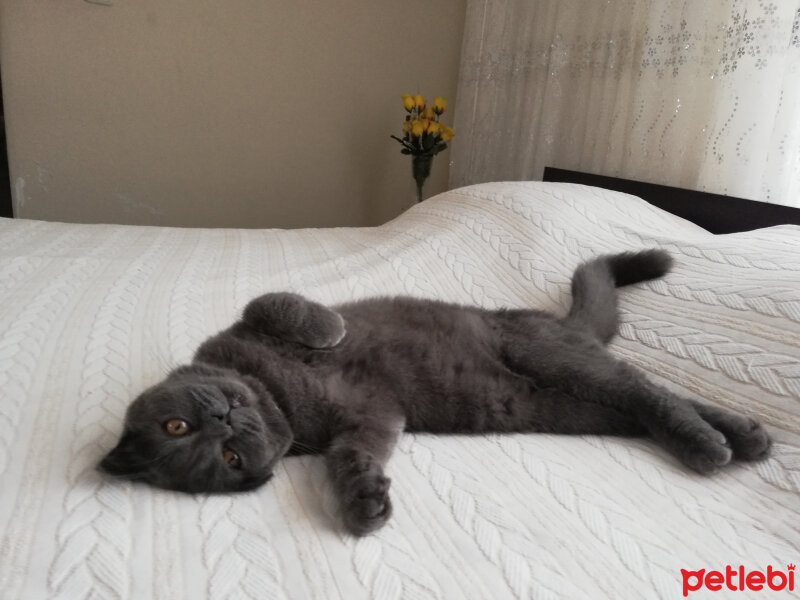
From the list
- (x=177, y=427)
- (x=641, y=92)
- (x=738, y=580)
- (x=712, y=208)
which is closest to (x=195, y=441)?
(x=177, y=427)

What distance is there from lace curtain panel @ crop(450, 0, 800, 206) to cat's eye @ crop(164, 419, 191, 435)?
1516 mm

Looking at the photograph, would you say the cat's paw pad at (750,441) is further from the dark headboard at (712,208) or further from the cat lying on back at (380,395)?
the dark headboard at (712,208)

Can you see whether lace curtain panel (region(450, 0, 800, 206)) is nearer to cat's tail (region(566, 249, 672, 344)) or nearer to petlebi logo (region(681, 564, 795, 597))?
cat's tail (region(566, 249, 672, 344))

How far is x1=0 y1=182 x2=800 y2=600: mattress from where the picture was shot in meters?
0.65

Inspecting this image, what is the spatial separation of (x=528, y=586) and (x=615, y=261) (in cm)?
82

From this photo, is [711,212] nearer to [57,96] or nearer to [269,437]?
[269,437]

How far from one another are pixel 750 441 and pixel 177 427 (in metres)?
0.84

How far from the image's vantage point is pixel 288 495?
79 centimetres

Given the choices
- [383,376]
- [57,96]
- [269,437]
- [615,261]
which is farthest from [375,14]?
[269,437]

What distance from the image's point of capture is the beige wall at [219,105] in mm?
2527

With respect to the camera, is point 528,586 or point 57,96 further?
point 57,96

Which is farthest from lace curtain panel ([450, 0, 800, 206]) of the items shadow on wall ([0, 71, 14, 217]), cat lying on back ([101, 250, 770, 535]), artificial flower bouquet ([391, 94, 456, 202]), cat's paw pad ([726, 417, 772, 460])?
shadow on wall ([0, 71, 14, 217])

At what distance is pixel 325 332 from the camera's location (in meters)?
1.00

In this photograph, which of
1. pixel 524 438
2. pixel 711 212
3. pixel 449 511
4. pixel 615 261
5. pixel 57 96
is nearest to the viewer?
pixel 449 511
